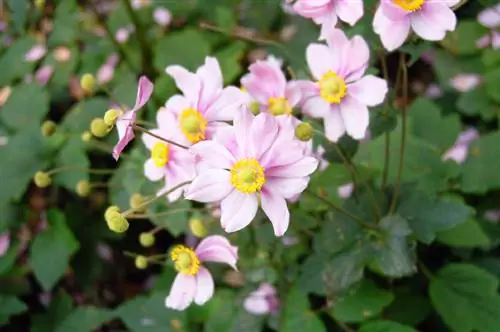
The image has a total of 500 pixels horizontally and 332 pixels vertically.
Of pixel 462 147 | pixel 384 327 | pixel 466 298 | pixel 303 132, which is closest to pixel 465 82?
pixel 462 147

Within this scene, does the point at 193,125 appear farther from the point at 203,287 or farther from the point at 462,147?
the point at 462,147

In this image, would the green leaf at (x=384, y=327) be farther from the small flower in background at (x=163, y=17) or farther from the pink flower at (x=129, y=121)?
the small flower in background at (x=163, y=17)

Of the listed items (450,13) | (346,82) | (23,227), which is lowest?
(23,227)

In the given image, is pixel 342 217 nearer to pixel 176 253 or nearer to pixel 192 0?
pixel 176 253

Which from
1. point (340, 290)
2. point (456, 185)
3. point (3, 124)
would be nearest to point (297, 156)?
point (340, 290)

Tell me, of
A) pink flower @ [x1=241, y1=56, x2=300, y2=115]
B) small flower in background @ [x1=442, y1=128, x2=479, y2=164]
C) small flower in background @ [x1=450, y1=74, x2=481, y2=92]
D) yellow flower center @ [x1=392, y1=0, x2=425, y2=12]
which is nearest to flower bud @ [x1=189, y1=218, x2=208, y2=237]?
pink flower @ [x1=241, y1=56, x2=300, y2=115]

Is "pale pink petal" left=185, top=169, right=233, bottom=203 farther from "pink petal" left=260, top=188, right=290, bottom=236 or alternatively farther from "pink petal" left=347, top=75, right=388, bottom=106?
"pink petal" left=347, top=75, right=388, bottom=106
